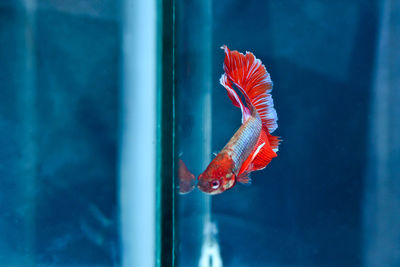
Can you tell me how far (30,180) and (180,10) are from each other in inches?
21.1

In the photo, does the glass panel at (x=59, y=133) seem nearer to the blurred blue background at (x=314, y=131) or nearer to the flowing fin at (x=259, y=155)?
the blurred blue background at (x=314, y=131)

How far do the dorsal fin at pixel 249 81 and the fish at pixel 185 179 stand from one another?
199 millimetres

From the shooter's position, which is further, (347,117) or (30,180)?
(347,117)

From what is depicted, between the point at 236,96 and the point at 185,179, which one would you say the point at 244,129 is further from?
the point at 185,179

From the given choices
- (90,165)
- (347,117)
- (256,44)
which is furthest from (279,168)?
(90,165)

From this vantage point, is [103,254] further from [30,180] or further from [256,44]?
[256,44]

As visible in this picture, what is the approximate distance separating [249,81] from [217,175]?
210mm

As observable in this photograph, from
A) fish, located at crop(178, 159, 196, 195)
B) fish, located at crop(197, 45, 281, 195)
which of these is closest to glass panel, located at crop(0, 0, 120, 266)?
fish, located at crop(178, 159, 196, 195)

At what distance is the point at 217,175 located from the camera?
0.49 metres

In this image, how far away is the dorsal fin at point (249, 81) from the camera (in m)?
0.55

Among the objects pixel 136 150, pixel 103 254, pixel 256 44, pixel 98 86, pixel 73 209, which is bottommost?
pixel 103 254

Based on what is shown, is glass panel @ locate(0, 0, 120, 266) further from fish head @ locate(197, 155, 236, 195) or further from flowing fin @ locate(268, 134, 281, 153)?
flowing fin @ locate(268, 134, 281, 153)

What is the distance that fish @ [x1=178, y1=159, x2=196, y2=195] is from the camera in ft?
2.08

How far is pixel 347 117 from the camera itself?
710 mm
